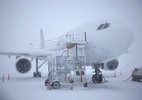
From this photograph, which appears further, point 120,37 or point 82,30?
point 82,30

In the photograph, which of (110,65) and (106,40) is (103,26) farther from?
(110,65)

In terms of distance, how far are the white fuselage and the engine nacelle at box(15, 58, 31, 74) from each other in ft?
25.9

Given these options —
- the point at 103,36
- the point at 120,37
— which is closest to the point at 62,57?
the point at 103,36

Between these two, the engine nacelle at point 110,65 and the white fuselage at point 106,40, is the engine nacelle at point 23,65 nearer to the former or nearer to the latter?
the engine nacelle at point 110,65

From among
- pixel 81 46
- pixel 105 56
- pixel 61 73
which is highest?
pixel 81 46

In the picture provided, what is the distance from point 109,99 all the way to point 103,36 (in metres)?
4.03

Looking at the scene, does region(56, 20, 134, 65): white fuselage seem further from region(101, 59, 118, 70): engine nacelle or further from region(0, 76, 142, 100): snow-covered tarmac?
region(101, 59, 118, 70): engine nacelle

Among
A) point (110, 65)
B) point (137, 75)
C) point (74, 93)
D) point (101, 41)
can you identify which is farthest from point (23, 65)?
point (137, 75)

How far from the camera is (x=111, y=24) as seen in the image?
30.5ft

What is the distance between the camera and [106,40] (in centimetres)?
917

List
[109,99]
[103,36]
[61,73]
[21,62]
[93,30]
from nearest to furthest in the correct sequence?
[109,99], [103,36], [93,30], [61,73], [21,62]

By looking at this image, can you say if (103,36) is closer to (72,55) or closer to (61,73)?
(72,55)

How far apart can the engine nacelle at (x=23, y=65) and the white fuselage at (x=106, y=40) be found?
789 cm

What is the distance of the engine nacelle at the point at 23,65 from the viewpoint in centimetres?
Answer: 1622
